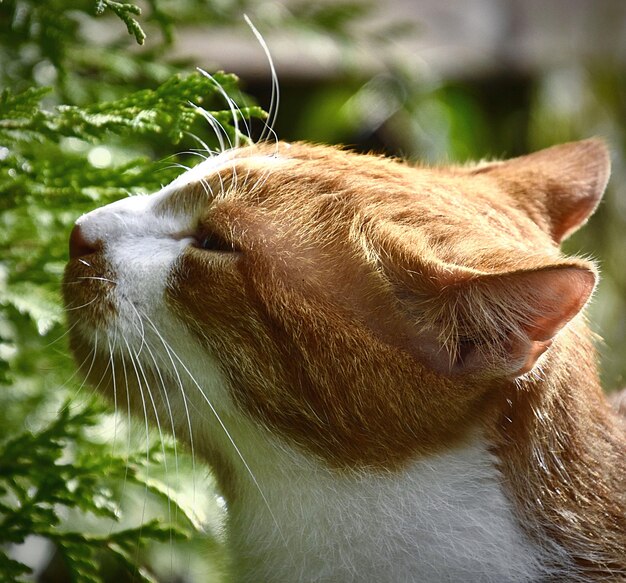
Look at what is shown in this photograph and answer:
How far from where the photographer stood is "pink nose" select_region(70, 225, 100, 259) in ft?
6.18

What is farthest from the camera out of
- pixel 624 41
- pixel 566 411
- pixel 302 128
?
pixel 624 41

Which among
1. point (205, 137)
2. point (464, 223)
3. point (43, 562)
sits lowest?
point (43, 562)

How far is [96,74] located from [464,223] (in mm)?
1504

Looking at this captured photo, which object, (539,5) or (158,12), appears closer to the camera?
(158,12)

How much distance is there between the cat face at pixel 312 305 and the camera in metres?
1.71

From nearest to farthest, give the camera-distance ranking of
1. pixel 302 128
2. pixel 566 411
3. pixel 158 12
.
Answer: pixel 566 411, pixel 158 12, pixel 302 128

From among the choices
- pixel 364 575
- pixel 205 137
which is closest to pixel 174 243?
pixel 364 575

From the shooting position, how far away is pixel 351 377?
1.76m

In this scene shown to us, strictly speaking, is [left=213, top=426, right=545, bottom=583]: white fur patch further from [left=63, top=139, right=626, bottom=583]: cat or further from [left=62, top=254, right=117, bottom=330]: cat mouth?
[left=62, top=254, right=117, bottom=330]: cat mouth

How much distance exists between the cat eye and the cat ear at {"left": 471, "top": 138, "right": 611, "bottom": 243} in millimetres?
706

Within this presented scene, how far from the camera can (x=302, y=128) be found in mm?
5355

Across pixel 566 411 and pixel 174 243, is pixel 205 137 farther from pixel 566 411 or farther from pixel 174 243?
pixel 566 411

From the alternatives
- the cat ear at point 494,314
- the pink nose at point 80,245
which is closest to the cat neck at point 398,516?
the cat ear at point 494,314

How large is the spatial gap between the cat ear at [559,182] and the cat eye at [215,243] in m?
0.71
